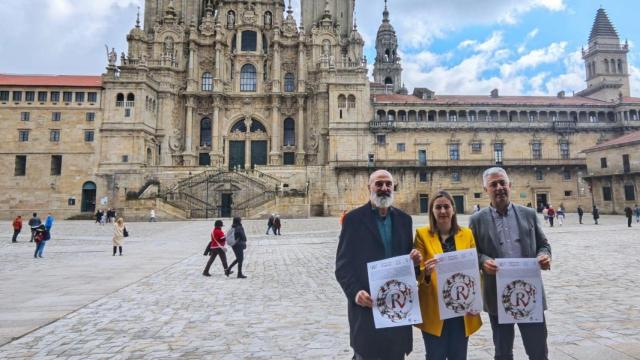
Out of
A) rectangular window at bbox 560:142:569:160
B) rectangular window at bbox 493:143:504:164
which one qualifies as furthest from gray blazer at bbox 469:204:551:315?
rectangular window at bbox 560:142:569:160

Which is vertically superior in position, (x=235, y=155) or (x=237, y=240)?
(x=235, y=155)

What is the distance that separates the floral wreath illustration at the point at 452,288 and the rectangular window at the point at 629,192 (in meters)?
43.9

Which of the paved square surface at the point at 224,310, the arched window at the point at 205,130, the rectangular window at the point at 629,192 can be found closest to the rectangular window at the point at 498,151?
the rectangular window at the point at 629,192

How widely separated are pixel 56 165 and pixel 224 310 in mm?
44837

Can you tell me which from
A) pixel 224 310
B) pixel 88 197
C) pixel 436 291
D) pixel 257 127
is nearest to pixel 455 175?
pixel 257 127

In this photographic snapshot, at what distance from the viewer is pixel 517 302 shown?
366cm

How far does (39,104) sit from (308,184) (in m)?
29.9

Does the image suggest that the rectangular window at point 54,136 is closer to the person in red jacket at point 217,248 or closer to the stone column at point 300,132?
the stone column at point 300,132

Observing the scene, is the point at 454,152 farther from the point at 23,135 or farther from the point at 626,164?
the point at 23,135

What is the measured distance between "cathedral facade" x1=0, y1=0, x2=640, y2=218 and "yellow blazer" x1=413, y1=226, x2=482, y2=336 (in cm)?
3413

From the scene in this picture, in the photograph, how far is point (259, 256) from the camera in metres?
14.5

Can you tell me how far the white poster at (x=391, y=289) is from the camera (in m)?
3.21

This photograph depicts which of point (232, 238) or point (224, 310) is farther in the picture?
point (232, 238)

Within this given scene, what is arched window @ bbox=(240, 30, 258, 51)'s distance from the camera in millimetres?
52312
